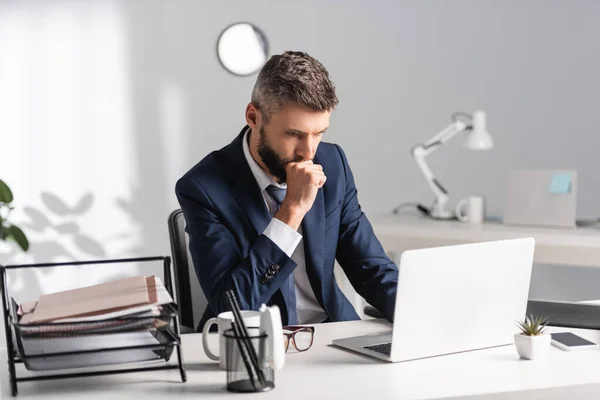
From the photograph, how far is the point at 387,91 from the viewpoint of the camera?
3.91 metres

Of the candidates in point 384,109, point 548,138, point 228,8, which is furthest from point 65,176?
point 548,138

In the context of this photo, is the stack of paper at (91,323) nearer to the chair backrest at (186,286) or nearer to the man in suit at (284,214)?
the man in suit at (284,214)

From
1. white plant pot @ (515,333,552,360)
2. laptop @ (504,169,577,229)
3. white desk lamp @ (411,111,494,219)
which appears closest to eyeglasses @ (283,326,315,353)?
white plant pot @ (515,333,552,360)

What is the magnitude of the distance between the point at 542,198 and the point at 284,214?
1777mm

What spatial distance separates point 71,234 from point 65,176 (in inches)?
10.0

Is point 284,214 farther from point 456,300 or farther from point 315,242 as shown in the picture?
point 456,300

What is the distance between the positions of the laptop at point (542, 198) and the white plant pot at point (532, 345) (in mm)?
1903

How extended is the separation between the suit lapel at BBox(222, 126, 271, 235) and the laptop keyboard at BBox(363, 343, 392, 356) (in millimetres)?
476

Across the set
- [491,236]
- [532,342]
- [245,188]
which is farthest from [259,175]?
[491,236]

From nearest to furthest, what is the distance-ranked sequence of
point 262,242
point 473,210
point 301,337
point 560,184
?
point 301,337 < point 262,242 < point 560,184 < point 473,210

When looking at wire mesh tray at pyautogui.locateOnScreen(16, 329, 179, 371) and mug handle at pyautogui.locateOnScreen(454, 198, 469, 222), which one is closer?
wire mesh tray at pyautogui.locateOnScreen(16, 329, 179, 371)

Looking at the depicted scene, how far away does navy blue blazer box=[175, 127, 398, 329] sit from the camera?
70.1 inches

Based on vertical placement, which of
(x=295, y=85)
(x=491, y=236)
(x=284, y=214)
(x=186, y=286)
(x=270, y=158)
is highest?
(x=295, y=85)

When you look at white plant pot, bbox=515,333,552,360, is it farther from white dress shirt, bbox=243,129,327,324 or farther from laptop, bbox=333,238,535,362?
white dress shirt, bbox=243,129,327,324
